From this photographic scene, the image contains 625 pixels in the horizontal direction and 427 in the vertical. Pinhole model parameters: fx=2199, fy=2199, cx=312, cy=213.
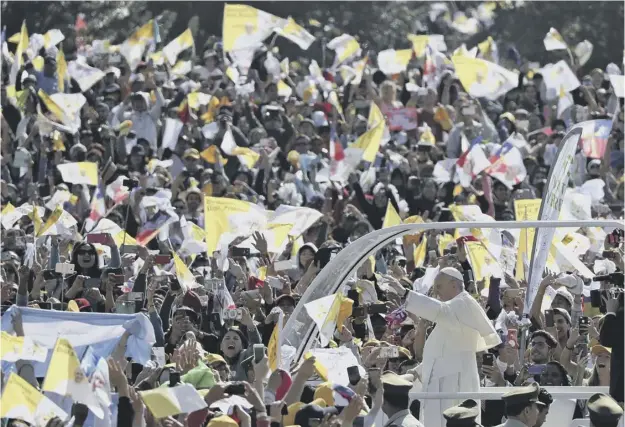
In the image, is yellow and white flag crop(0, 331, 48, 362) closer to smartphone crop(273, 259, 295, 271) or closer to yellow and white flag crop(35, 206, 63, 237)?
smartphone crop(273, 259, 295, 271)

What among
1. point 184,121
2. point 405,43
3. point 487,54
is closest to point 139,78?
point 184,121

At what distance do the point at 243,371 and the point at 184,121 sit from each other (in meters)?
12.8

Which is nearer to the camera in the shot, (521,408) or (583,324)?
(521,408)

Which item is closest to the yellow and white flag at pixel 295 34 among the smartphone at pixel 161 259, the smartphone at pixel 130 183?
the smartphone at pixel 130 183

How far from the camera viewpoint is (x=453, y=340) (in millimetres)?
14070

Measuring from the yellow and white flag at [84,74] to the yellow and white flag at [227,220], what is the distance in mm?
8282

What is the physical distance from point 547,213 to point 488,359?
1724mm

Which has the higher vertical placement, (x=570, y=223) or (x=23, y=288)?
(x=570, y=223)

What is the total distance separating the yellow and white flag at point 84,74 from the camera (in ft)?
92.4

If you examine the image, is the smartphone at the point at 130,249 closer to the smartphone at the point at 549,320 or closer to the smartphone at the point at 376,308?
the smartphone at the point at 376,308

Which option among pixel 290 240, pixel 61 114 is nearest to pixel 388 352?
pixel 290 240

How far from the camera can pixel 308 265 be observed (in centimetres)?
1978

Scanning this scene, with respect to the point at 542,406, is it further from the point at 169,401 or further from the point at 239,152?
the point at 239,152

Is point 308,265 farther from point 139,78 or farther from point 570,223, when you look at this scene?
point 139,78
